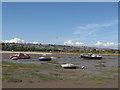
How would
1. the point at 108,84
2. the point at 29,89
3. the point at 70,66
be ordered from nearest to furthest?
1. the point at 29,89
2. the point at 108,84
3. the point at 70,66

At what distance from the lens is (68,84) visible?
25.5 meters

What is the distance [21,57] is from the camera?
89.9m

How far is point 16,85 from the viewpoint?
24.6 metres

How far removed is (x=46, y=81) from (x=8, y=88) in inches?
225

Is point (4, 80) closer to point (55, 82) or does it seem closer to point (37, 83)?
point (37, 83)

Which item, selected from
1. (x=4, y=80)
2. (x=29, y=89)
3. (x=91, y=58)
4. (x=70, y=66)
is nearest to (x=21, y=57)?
(x=91, y=58)

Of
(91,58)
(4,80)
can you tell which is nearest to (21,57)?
(91,58)

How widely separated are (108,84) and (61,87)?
634 cm

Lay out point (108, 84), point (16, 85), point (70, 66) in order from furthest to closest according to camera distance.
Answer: point (70, 66), point (108, 84), point (16, 85)

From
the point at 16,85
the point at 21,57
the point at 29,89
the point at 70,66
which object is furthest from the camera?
the point at 21,57

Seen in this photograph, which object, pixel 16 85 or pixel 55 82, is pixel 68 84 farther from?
pixel 16 85

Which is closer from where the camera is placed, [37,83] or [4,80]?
[37,83]

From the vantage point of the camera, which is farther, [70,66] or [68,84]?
Result: [70,66]

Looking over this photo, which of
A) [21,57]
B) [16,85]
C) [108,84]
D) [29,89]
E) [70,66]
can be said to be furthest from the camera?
[21,57]
